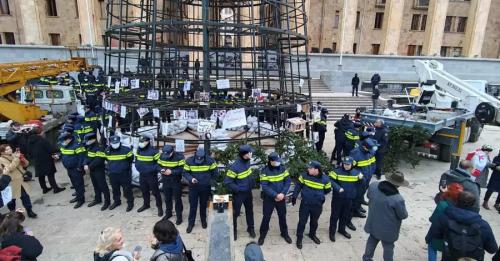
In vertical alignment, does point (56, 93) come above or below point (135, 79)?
below

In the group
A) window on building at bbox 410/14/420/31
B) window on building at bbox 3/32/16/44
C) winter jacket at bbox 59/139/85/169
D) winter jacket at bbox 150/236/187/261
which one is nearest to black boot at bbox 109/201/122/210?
winter jacket at bbox 59/139/85/169

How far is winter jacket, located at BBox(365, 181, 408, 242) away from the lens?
4.16 meters

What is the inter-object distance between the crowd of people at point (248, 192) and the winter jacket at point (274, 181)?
0.02m

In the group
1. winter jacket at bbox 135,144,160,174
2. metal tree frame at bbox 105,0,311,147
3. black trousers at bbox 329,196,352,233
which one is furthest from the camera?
metal tree frame at bbox 105,0,311,147

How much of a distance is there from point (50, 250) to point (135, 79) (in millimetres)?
4128

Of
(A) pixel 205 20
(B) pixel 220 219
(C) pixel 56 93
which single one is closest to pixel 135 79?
(A) pixel 205 20

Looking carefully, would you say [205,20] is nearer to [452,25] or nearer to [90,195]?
[90,195]

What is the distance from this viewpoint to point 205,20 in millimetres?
6520

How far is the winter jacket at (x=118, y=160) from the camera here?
20.1 feet

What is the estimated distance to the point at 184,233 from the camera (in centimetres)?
566

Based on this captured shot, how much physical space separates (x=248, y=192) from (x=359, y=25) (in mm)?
34393

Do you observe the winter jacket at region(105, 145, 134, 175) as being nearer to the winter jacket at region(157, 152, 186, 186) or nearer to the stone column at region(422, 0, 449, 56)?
the winter jacket at region(157, 152, 186, 186)

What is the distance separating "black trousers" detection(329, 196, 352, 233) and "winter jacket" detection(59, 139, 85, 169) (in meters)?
5.42

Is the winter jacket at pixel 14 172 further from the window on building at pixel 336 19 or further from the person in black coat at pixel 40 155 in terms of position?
the window on building at pixel 336 19
